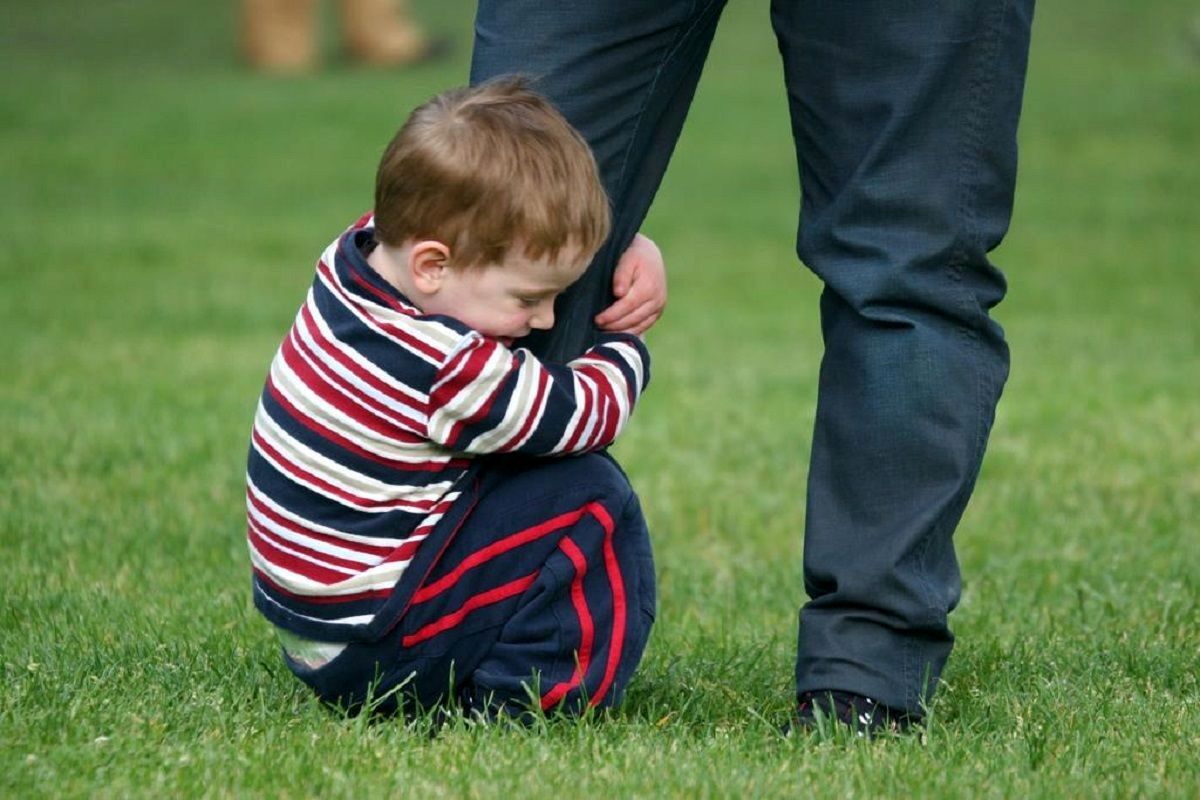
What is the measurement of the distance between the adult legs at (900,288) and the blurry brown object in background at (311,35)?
19.6 m

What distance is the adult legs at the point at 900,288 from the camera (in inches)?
107

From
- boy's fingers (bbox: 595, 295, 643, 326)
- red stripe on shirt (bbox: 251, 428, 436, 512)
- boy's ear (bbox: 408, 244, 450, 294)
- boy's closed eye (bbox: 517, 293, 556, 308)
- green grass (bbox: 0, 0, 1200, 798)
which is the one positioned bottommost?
green grass (bbox: 0, 0, 1200, 798)

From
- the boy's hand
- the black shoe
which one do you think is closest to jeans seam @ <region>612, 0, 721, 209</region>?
the boy's hand

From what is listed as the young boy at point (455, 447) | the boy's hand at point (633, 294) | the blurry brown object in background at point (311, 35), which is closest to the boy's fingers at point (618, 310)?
the boy's hand at point (633, 294)

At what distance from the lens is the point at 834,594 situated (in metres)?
2.82

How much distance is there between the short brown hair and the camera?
265 cm

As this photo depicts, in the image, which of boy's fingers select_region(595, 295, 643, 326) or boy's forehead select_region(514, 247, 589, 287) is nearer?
boy's forehead select_region(514, 247, 589, 287)

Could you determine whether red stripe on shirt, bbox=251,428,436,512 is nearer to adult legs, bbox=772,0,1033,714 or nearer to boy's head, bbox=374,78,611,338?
boy's head, bbox=374,78,611,338

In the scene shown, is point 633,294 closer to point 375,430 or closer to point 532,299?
point 532,299

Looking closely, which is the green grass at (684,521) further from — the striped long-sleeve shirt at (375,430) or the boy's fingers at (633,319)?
the boy's fingers at (633,319)

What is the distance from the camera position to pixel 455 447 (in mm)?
2676

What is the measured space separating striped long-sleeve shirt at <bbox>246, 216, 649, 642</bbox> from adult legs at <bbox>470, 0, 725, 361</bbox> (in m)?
0.21

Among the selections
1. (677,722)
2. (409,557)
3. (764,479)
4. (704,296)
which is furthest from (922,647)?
(704,296)

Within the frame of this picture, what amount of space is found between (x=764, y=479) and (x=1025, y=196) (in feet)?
33.6
